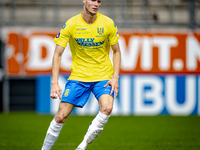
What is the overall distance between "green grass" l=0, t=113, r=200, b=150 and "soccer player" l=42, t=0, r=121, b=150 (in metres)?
1.34

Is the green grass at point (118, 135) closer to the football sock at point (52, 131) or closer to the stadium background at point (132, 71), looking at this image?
the stadium background at point (132, 71)

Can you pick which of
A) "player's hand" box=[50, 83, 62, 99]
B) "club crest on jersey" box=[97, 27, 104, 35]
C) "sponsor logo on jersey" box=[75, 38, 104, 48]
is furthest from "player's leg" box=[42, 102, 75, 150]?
"club crest on jersey" box=[97, 27, 104, 35]

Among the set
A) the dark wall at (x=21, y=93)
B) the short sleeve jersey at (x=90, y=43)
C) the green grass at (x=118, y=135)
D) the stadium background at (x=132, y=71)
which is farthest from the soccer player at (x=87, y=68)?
the dark wall at (x=21, y=93)

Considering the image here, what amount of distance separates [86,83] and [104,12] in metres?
8.28

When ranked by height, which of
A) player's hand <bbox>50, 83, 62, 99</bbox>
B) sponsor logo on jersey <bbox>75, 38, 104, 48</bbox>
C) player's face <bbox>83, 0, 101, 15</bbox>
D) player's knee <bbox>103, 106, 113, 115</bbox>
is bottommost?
player's knee <bbox>103, 106, 113, 115</bbox>

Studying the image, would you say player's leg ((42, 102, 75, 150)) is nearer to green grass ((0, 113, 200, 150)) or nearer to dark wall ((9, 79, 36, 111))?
green grass ((0, 113, 200, 150))

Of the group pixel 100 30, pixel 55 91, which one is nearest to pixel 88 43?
pixel 100 30

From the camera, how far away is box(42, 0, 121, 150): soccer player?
3.66 metres

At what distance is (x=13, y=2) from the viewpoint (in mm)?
11898

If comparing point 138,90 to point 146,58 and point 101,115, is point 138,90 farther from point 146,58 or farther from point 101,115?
point 101,115

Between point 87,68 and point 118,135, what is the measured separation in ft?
9.13

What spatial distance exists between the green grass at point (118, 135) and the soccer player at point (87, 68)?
4.40 feet

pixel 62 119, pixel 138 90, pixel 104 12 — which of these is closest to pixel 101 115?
pixel 62 119

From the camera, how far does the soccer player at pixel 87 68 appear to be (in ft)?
12.0
